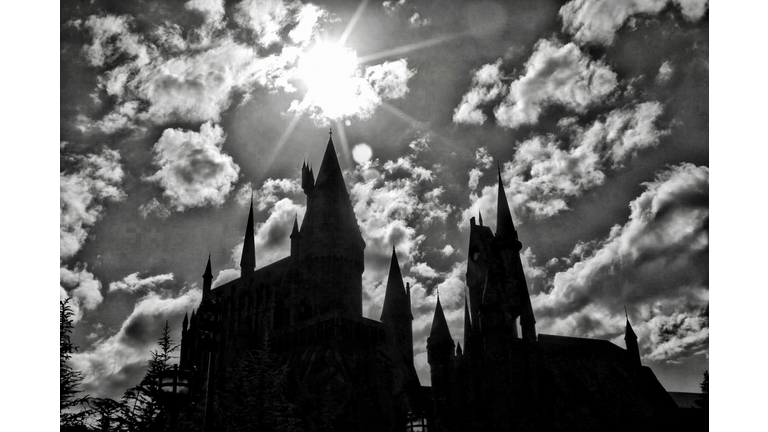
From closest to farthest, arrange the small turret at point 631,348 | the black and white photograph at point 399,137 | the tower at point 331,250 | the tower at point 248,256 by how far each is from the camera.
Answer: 1. the black and white photograph at point 399,137
2. the small turret at point 631,348
3. the tower at point 331,250
4. the tower at point 248,256

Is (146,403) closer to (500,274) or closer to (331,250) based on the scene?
(500,274)

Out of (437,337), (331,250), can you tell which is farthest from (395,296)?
(437,337)

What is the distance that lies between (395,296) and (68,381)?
133 feet

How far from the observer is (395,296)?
187 feet

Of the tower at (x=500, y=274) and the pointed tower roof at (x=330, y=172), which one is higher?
the pointed tower roof at (x=330, y=172)

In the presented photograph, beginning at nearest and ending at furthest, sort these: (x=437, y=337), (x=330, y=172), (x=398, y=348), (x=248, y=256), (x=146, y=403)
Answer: (x=146, y=403) → (x=437, y=337) → (x=398, y=348) → (x=330, y=172) → (x=248, y=256)

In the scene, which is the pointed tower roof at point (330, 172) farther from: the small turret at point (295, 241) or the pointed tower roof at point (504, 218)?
the pointed tower roof at point (504, 218)

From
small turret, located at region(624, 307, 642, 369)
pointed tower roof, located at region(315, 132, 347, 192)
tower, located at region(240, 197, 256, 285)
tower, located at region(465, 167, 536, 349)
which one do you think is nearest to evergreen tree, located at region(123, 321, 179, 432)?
tower, located at region(465, 167, 536, 349)

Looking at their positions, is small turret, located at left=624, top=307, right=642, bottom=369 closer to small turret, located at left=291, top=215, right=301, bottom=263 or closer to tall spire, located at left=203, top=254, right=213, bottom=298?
small turret, located at left=291, top=215, right=301, bottom=263

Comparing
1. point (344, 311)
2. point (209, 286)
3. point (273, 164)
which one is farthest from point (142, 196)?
point (209, 286)

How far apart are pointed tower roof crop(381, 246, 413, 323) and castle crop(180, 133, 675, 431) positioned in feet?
0.37

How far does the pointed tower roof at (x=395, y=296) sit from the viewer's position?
56.2 meters

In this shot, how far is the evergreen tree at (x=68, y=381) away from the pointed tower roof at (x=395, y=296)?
3897 cm

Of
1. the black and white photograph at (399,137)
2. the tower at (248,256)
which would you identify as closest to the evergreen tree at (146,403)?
the black and white photograph at (399,137)
